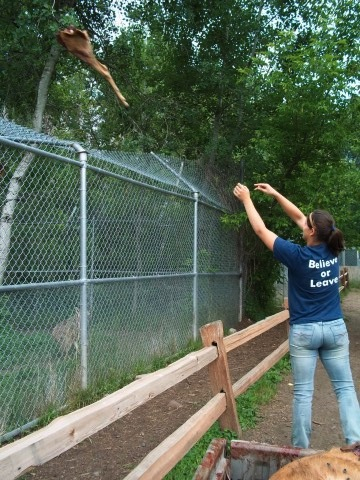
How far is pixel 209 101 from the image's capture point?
12477mm

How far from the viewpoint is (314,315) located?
3.44 m

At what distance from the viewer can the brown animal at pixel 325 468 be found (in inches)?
69.5

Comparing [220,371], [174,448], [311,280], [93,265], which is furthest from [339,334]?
[93,265]

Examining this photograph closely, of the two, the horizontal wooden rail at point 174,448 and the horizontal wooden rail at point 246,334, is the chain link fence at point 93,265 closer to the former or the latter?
the horizontal wooden rail at point 246,334

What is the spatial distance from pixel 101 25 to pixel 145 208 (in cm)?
621

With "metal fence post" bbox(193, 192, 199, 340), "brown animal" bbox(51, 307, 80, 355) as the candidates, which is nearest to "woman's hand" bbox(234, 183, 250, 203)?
"brown animal" bbox(51, 307, 80, 355)

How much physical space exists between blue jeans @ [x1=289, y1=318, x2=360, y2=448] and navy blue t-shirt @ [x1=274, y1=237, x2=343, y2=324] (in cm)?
7

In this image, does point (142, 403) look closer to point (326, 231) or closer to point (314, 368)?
point (314, 368)

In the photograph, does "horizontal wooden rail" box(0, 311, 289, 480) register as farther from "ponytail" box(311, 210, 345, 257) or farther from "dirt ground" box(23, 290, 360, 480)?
"ponytail" box(311, 210, 345, 257)

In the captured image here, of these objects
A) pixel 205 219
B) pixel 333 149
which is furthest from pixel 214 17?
pixel 205 219

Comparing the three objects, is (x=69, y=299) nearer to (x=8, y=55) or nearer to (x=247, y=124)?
(x=8, y=55)

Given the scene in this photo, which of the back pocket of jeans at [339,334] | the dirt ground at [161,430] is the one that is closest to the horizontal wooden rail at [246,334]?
the dirt ground at [161,430]

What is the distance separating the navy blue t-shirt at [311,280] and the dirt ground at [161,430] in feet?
5.01

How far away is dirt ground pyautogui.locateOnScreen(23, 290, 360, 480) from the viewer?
3.80 m
